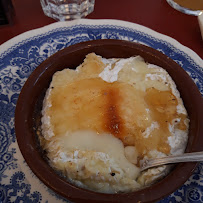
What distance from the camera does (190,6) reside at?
1940 mm

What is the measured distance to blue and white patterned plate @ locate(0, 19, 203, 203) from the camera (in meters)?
1.18

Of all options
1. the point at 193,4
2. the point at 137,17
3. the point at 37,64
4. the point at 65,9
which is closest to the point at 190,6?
the point at 193,4

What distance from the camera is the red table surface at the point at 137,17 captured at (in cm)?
180

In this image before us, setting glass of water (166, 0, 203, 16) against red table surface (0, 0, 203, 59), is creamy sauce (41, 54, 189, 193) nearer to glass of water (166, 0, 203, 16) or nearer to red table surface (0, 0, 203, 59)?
red table surface (0, 0, 203, 59)

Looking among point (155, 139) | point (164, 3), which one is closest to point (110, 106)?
point (155, 139)

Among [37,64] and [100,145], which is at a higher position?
[37,64]

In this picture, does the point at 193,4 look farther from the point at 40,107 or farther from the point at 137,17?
the point at 40,107

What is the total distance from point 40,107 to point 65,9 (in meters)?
0.95

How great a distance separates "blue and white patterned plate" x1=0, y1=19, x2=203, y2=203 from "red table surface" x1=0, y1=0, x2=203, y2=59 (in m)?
0.14

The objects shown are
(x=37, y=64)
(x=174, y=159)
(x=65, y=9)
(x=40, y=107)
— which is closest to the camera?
(x=174, y=159)

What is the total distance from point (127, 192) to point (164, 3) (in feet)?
5.31

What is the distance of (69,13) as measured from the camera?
1906 millimetres

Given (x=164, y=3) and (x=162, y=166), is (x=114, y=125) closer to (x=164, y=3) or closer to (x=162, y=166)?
(x=162, y=166)

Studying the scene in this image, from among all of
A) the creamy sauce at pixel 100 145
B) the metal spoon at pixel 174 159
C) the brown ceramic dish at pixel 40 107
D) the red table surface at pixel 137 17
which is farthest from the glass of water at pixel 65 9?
the metal spoon at pixel 174 159
